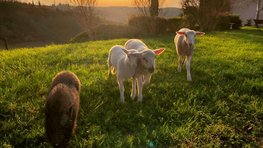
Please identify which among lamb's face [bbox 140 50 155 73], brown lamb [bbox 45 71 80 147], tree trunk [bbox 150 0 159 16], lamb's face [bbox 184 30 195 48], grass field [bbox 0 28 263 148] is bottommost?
grass field [bbox 0 28 263 148]

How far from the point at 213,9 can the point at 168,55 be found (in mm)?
16682

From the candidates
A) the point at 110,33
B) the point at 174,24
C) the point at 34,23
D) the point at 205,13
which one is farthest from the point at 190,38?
the point at 34,23

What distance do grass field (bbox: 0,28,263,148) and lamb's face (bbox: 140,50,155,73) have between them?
3.08 ft

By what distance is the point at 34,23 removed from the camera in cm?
3738

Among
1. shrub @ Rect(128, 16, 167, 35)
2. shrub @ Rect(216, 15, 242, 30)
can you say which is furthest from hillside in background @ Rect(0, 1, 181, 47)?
shrub @ Rect(216, 15, 242, 30)

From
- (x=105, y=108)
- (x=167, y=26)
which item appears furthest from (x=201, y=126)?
(x=167, y=26)

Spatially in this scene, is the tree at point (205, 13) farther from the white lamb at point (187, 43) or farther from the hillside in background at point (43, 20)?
the white lamb at point (187, 43)

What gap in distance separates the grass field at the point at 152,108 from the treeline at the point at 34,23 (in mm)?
23485

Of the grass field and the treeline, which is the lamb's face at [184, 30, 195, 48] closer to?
the grass field

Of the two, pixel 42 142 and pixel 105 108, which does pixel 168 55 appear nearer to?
pixel 105 108

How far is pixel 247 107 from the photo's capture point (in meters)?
7.34

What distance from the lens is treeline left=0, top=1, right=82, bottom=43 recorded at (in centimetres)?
3331

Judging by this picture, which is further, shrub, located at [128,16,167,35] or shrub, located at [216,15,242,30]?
shrub, located at [216,15,242,30]

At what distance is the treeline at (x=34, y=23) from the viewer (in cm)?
3331
